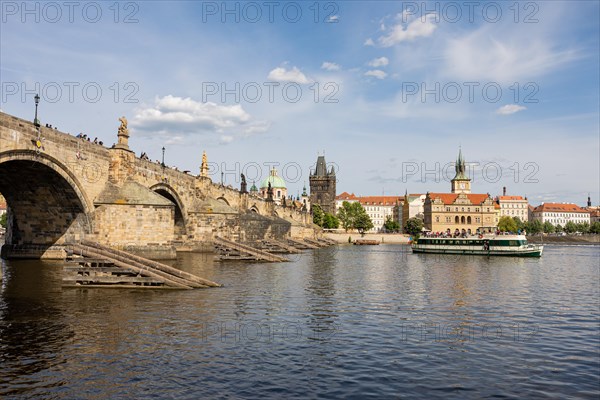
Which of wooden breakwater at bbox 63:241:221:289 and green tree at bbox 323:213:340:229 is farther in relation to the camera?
green tree at bbox 323:213:340:229

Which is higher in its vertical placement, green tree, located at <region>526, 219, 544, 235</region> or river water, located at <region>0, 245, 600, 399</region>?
green tree, located at <region>526, 219, 544, 235</region>

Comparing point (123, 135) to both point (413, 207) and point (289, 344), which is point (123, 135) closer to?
point (289, 344)

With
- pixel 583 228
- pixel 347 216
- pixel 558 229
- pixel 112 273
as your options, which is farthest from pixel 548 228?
pixel 112 273

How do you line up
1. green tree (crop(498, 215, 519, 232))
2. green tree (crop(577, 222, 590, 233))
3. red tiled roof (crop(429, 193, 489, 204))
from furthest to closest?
green tree (crop(577, 222, 590, 233))
green tree (crop(498, 215, 519, 232))
red tiled roof (crop(429, 193, 489, 204))

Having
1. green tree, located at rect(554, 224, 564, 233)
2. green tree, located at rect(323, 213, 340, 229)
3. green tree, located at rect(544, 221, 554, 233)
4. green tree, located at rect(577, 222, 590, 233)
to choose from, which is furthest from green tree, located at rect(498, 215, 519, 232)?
green tree, located at rect(323, 213, 340, 229)

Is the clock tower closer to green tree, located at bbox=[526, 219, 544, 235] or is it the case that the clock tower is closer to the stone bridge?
green tree, located at bbox=[526, 219, 544, 235]

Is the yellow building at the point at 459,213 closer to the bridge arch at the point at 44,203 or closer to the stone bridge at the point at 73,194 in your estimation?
the stone bridge at the point at 73,194

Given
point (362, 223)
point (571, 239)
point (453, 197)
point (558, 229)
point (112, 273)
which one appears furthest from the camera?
point (558, 229)

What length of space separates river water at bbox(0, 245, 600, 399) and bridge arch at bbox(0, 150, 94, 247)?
795 centimetres

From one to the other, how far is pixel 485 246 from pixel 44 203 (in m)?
49.3

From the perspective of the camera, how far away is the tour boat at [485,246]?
59.0 metres

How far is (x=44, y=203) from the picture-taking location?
102 feet

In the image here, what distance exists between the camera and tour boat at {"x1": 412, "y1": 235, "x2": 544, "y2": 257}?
193 feet

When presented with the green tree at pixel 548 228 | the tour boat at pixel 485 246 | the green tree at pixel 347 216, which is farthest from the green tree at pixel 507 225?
the tour boat at pixel 485 246
